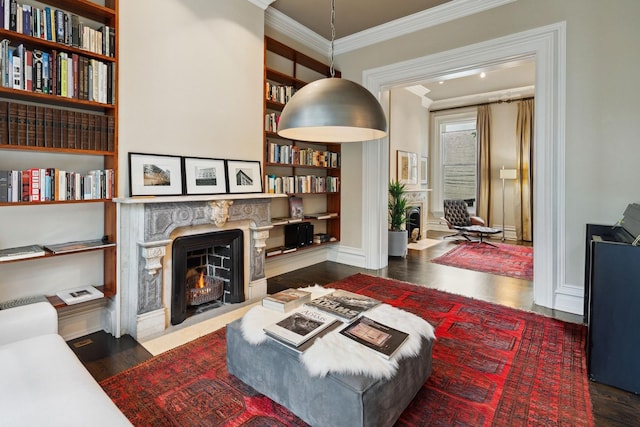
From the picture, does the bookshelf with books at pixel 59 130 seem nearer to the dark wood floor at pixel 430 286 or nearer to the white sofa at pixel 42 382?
the dark wood floor at pixel 430 286

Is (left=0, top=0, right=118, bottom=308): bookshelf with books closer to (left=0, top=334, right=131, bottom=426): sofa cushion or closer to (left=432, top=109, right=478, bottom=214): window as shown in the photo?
(left=0, top=334, right=131, bottom=426): sofa cushion

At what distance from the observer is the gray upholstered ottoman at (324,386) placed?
4.50 feet

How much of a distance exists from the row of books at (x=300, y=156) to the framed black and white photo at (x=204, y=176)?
828 millimetres

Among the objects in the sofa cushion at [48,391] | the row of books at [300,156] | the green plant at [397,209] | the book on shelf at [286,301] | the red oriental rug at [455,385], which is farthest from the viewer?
the green plant at [397,209]

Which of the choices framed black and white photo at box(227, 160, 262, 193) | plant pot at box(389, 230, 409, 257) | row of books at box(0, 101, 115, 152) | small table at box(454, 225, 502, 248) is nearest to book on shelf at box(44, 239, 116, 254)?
row of books at box(0, 101, 115, 152)

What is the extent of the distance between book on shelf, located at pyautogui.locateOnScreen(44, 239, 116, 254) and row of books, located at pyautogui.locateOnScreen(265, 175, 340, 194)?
1.77 metres

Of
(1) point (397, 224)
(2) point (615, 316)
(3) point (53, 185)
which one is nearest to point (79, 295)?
(3) point (53, 185)

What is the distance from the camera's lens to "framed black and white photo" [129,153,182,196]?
263cm

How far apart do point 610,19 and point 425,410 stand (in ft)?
12.1

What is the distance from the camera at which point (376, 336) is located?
170 centimetres

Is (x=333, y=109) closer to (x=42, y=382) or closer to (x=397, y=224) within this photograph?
(x=42, y=382)

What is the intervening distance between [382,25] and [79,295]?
4.51 meters

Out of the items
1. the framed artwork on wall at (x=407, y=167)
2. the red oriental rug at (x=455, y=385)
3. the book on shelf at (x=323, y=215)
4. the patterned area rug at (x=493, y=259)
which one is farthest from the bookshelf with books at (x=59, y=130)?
the framed artwork on wall at (x=407, y=167)

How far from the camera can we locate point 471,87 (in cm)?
694
